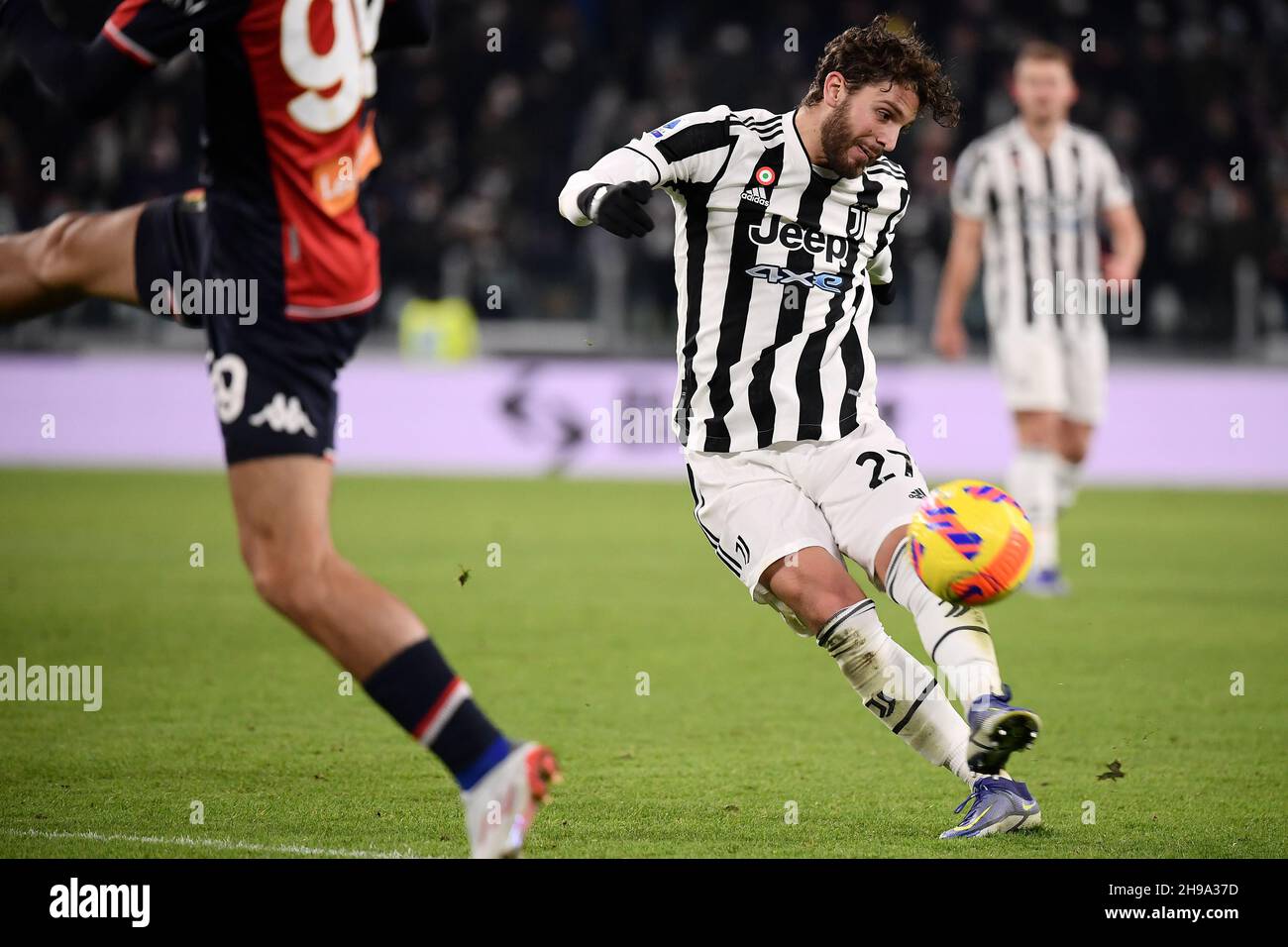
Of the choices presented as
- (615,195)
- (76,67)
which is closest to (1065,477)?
(615,195)

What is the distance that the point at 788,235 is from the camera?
4785mm

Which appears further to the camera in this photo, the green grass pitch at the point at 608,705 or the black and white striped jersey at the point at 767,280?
the black and white striped jersey at the point at 767,280

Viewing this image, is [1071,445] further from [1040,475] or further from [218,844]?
[218,844]

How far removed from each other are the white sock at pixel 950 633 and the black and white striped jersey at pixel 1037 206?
5.47 meters

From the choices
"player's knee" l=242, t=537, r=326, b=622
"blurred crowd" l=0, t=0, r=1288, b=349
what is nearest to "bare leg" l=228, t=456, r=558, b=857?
"player's knee" l=242, t=537, r=326, b=622

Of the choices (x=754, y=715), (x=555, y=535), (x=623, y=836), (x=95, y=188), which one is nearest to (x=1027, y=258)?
(x=555, y=535)

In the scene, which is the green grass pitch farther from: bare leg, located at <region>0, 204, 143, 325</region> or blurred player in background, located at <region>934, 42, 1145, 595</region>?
bare leg, located at <region>0, 204, 143, 325</region>

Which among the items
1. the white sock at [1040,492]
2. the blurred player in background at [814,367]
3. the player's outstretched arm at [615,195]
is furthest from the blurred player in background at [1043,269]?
the player's outstretched arm at [615,195]

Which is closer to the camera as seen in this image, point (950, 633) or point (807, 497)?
point (950, 633)

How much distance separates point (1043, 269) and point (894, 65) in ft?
17.9

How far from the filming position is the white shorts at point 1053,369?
9.59 meters

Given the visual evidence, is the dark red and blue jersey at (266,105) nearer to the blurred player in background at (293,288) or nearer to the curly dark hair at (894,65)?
the blurred player in background at (293,288)

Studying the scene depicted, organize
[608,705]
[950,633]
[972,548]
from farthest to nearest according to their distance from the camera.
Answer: [608,705]
[950,633]
[972,548]

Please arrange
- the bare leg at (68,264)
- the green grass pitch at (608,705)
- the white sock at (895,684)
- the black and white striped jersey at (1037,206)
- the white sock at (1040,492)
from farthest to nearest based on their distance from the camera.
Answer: the black and white striped jersey at (1037,206) → the white sock at (1040,492) → the green grass pitch at (608,705) → the white sock at (895,684) → the bare leg at (68,264)
